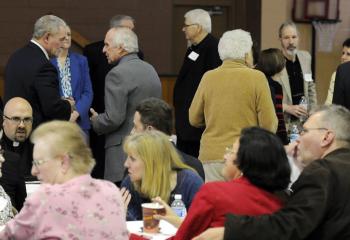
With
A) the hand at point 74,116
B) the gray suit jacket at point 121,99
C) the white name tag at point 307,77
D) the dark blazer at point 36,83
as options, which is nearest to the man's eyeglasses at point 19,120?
the dark blazer at point 36,83

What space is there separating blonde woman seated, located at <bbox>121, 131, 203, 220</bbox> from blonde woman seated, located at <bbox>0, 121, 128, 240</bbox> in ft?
2.81

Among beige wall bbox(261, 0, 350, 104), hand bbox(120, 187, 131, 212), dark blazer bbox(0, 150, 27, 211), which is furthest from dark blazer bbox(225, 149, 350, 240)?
beige wall bbox(261, 0, 350, 104)

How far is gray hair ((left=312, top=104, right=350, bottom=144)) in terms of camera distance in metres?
3.38

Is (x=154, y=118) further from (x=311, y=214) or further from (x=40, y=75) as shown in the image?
(x=311, y=214)

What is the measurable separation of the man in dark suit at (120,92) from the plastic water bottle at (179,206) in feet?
5.63

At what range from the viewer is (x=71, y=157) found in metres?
3.04

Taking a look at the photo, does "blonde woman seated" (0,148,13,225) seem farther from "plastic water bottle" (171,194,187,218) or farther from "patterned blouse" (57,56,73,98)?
"patterned blouse" (57,56,73,98)

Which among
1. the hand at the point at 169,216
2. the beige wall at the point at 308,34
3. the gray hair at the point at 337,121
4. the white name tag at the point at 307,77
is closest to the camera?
the gray hair at the point at 337,121

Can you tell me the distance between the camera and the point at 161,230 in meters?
3.90

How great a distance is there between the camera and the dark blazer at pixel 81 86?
6.32 metres

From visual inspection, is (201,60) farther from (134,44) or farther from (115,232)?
(115,232)

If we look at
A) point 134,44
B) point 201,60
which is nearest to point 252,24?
point 201,60

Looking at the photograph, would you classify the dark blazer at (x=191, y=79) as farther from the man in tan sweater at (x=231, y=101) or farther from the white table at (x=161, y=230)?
the white table at (x=161, y=230)

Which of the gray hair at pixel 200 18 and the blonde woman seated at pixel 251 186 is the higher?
the gray hair at pixel 200 18
